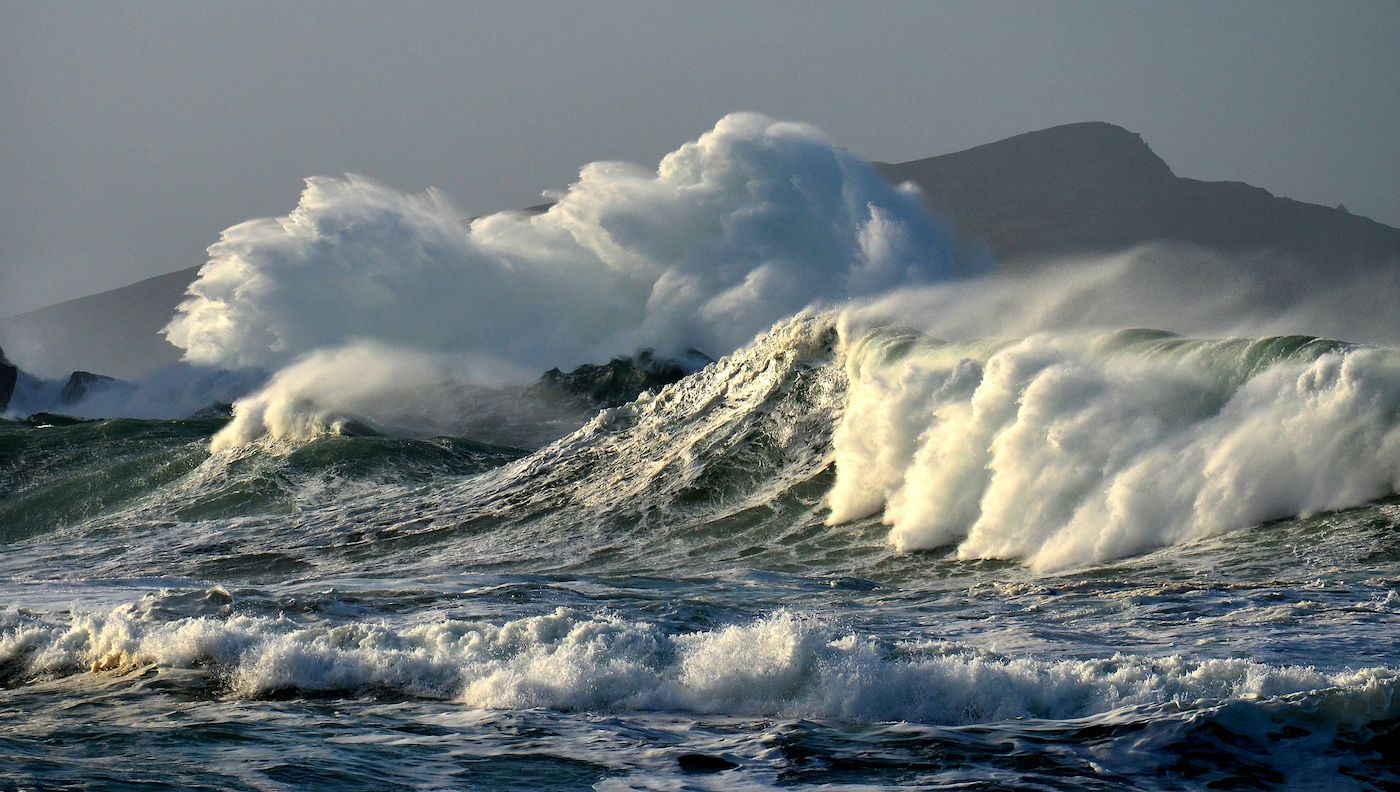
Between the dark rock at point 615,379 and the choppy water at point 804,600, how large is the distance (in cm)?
1411

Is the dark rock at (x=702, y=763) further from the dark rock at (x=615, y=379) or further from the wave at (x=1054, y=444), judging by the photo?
the dark rock at (x=615, y=379)

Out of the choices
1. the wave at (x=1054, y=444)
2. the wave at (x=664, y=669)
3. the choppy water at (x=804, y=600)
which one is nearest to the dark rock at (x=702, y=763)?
the choppy water at (x=804, y=600)

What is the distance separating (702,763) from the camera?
7.03 meters

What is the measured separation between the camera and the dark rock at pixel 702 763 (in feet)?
22.8

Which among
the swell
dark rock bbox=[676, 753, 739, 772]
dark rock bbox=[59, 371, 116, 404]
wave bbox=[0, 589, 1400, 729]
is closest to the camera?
dark rock bbox=[676, 753, 739, 772]

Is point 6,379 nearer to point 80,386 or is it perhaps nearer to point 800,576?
point 80,386

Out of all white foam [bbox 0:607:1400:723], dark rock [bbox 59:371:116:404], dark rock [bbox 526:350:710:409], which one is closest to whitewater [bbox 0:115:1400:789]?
white foam [bbox 0:607:1400:723]

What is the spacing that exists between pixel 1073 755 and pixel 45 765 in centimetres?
451

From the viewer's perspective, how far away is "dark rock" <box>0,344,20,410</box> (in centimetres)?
5653

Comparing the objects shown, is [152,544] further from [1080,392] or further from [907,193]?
[907,193]

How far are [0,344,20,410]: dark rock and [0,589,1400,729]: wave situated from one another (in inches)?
1972

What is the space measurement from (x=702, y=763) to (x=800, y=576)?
281 inches

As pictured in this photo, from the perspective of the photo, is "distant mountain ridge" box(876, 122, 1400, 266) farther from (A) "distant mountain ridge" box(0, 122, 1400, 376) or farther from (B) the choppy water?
(B) the choppy water

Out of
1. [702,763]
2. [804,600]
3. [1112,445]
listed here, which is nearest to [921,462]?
[1112,445]
